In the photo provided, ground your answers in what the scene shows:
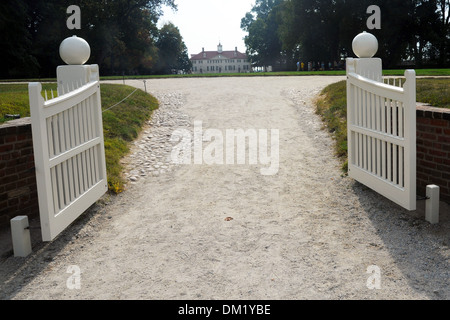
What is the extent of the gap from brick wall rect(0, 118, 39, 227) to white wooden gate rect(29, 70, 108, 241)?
0.73 m

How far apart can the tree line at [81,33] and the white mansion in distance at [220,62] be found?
91529 millimetres

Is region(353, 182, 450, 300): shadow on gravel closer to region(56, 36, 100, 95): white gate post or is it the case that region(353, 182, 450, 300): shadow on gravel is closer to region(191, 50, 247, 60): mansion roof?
region(56, 36, 100, 95): white gate post

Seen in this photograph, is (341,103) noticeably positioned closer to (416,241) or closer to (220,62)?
(416,241)

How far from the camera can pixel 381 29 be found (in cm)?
3634

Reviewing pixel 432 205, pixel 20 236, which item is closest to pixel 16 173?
pixel 20 236

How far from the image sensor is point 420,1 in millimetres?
37344

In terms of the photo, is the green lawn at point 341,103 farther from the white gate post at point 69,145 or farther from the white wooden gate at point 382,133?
the white gate post at point 69,145

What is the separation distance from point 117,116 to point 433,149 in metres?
6.60

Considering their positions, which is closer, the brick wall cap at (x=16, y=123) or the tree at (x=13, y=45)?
the brick wall cap at (x=16, y=123)

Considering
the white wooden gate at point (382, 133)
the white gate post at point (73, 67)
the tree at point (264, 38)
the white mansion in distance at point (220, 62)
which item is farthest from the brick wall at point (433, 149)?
the white mansion in distance at point (220, 62)

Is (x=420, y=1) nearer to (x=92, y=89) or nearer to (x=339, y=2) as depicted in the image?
(x=339, y=2)

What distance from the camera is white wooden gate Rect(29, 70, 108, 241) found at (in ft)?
14.5

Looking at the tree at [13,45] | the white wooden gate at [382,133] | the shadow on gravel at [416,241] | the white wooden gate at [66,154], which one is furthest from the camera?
the tree at [13,45]

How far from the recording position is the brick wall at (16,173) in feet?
17.7
